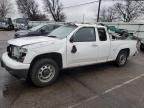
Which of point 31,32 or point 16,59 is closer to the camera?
point 16,59

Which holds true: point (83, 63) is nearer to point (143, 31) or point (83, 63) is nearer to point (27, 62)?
point (27, 62)

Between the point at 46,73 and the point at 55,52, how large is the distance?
0.61 meters

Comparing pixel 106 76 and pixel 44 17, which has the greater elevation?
pixel 44 17

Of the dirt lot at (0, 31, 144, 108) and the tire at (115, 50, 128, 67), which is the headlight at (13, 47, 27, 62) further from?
the tire at (115, 50, 128, 67)

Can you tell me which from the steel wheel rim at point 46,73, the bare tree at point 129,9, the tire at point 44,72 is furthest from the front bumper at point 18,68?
the bare tree at point 129,9

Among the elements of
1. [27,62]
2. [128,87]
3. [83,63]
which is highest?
[27,62]

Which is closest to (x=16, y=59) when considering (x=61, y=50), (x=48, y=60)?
(x=48, y=60)

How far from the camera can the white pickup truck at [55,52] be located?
12.4 feet

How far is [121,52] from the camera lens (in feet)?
20.6

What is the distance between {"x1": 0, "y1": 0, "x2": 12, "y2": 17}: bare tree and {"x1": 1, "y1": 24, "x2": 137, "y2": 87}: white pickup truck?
2432 inches

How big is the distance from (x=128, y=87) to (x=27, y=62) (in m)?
2.84

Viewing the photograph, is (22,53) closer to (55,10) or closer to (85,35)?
(85,35)

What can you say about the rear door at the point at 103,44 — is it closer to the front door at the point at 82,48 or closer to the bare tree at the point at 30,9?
the front door at the point at 82,48

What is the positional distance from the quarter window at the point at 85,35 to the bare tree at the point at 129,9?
41027 millimetres
